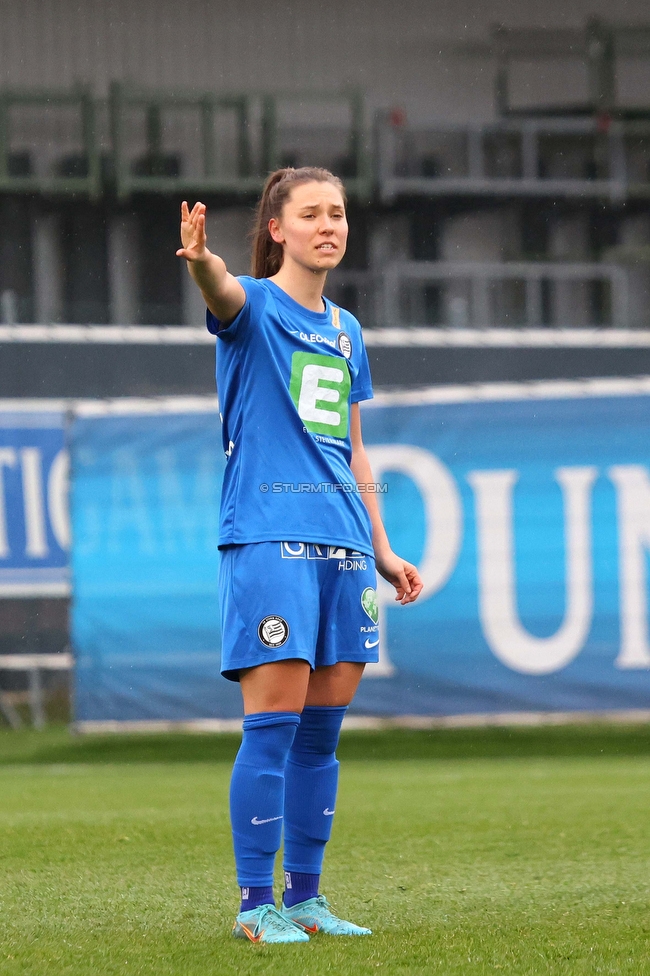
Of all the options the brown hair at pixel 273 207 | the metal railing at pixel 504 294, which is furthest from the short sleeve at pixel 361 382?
the metal railing at pixel 504 294

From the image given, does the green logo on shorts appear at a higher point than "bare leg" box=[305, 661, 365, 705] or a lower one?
higher

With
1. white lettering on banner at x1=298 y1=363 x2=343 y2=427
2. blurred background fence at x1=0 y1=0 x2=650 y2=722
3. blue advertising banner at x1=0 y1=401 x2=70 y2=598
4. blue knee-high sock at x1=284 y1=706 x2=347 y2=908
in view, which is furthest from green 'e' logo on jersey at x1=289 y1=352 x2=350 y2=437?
blurred background fence at x1=0 y1=0 x2=650 y2=722

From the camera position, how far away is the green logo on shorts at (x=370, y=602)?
2525mm

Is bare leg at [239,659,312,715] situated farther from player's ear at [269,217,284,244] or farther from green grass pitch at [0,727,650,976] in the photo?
player's ear at [269,217,284,244]

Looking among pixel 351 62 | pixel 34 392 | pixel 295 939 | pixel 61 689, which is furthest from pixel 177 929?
pixel 351 62

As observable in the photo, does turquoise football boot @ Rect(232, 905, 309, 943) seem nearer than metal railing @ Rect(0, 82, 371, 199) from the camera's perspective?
Yes

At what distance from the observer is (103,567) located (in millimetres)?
6797

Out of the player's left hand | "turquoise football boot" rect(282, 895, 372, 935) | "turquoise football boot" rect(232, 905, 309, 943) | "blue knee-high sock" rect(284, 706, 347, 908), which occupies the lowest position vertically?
"turquoise football boot" rect(282, 895, 372, 935)

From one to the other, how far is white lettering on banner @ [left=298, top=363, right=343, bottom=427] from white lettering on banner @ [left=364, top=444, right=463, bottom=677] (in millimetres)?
4253

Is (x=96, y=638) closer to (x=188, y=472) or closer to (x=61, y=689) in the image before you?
(x=188, y=472)

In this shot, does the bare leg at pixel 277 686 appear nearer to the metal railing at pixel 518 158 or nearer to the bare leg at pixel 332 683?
the bare leg at pixel 332 683

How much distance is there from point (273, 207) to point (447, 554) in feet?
14.5

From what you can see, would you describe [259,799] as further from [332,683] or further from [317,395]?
[317,395]

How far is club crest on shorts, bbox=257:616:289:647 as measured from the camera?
2.37 m
